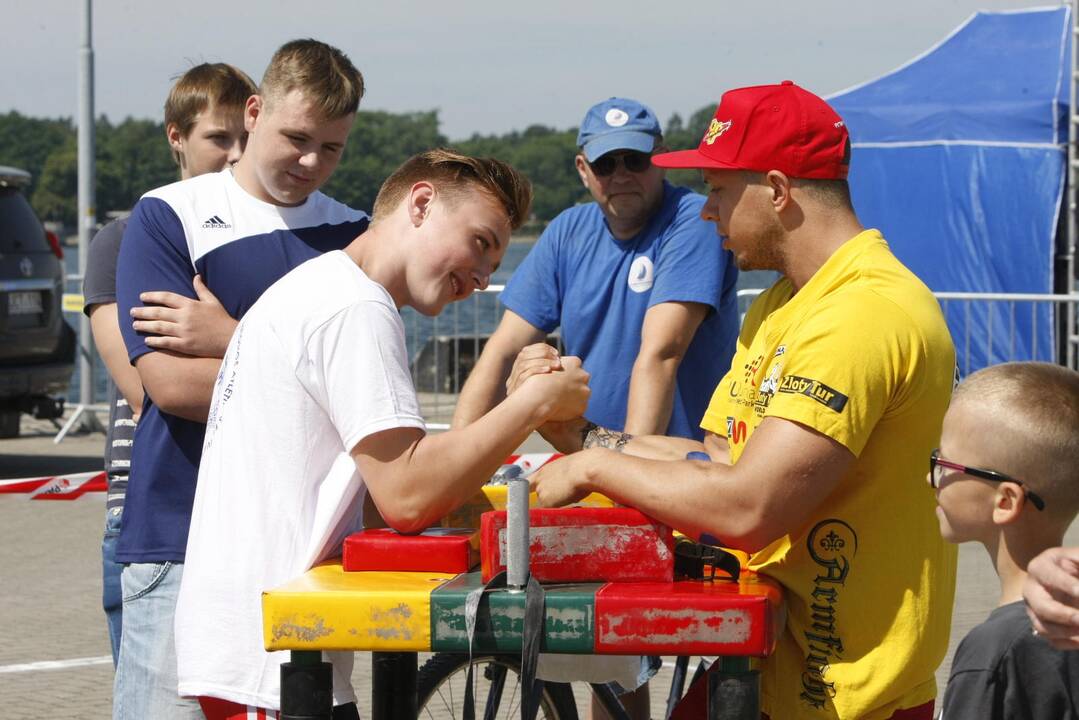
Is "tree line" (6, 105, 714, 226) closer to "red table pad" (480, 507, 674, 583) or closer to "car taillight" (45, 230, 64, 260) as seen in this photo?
"car taillight" (45, 230, 64, 260)

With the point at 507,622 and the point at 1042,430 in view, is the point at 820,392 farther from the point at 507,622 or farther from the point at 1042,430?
the point at 507,622

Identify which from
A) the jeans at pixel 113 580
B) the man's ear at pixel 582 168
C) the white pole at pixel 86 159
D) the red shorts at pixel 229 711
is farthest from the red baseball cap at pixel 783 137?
the white pole at pixel 86 159

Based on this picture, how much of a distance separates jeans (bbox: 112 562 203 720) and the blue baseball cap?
233cm

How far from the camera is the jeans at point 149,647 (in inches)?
128

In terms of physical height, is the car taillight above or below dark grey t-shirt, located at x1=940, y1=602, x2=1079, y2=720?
above

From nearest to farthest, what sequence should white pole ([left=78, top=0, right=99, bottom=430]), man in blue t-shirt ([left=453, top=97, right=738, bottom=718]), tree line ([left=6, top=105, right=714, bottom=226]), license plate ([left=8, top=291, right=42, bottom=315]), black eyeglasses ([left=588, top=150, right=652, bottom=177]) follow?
1. man in blue t-shirt ([left=453, top=97, right=738, bottom=718])
2. black eyeglasses ([left=588, top=150, right=652, bottom=177])
3. license plate ([left=8, top=291, right=42, bottom=315])
4. white pole ([left=78, top=0, right=99, bottom=430])
5. tree line ([left=6, top=105, right=714, bottom=226])

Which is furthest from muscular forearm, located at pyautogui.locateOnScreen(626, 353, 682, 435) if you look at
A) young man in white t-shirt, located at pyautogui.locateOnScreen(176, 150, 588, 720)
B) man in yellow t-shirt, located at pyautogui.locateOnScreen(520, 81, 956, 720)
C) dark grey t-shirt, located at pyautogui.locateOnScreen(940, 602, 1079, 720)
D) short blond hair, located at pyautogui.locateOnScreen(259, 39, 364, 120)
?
dark grey t-shirt, located at pyautogui.locateOnScreen(940, 602, 1079, 720)

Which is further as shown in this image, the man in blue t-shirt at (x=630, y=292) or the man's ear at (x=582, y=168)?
the man's ear at (x=582, y=168)

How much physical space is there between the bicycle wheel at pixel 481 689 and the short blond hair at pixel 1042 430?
61.7 inches

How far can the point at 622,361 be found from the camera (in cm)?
512

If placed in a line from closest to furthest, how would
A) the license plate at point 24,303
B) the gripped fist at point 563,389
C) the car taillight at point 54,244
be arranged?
the gripped fist at point 563,389 < the license plate at point 24,303 < the car taillight at point 54,244

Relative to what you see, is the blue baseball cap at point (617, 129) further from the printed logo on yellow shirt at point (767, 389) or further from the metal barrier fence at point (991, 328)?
the metal barrier fence at point (991, 328)

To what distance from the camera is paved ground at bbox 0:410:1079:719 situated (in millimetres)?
6113

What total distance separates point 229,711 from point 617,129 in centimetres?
282
